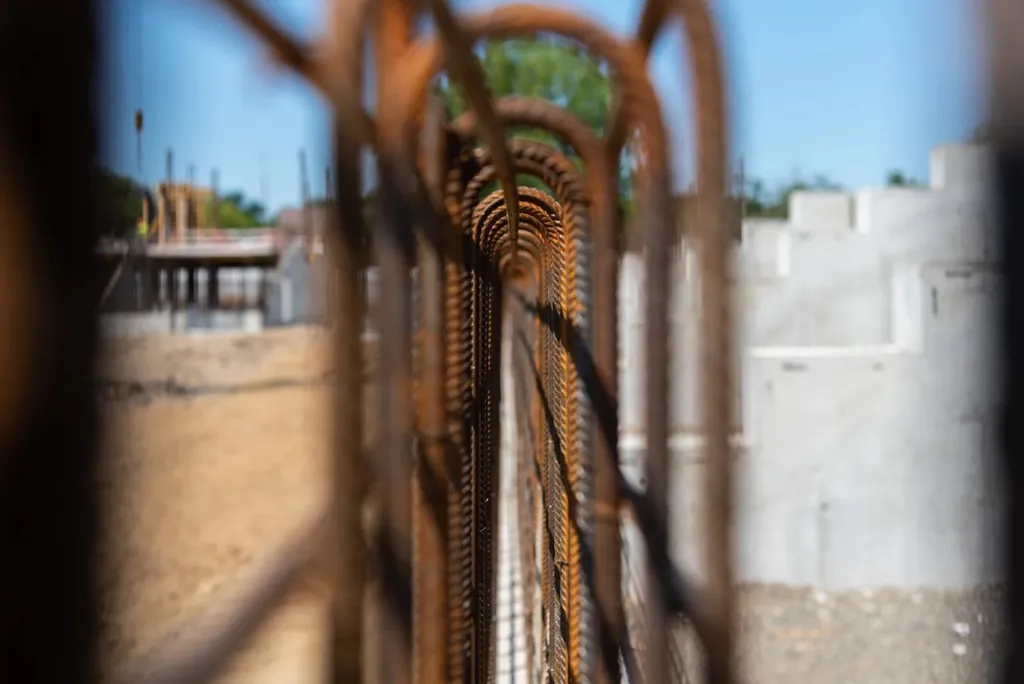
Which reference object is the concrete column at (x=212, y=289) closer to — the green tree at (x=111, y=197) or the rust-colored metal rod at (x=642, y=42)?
the rust-colored metal rod at (x=642, y=42)

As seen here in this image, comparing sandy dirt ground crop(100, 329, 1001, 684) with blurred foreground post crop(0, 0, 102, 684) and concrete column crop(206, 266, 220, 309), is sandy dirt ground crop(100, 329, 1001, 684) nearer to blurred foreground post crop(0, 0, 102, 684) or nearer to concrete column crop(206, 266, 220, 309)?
blurred foreground post crop(0, 0, 102, 684)

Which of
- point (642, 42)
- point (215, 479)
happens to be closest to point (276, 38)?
point (642, 42)

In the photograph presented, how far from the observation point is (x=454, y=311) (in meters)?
1.02

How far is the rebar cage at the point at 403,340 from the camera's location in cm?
60

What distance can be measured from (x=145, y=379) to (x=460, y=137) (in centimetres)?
1519

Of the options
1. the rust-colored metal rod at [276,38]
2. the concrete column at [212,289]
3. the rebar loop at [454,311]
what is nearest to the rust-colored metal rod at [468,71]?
the rebar loop at [454,311]

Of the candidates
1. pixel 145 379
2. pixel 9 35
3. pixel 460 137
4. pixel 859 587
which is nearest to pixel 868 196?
pixel 859 587

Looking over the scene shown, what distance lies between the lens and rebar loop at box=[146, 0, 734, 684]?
29.1 inches

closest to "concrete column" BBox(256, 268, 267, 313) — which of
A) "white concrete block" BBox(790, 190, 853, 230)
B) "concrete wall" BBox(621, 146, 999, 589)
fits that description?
"white concrete block" BBox(790, 190, 853, 230)

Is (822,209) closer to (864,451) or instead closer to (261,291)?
(864,451)

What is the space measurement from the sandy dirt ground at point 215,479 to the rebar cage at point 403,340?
3.54 meters

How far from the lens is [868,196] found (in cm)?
876

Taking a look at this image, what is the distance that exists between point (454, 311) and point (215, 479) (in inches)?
518

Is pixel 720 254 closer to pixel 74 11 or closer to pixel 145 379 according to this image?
pixel 74 11
